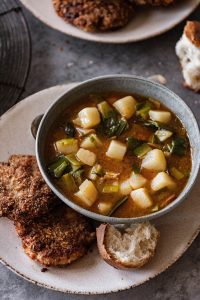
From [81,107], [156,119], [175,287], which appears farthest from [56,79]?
[175,287]

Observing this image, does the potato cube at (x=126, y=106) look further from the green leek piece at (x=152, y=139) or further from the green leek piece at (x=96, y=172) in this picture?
the green leek piece at (x=96, y=172)

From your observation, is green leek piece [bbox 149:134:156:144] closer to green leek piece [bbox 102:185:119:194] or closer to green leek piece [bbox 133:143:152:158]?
green leek piece [bbox 133:143:152:158]

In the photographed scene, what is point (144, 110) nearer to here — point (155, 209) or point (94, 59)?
point (155, 209)

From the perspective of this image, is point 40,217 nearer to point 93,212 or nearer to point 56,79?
point 93,212

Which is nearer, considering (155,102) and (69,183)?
(69,183)

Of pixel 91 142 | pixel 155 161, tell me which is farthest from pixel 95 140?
pixel 155 161
